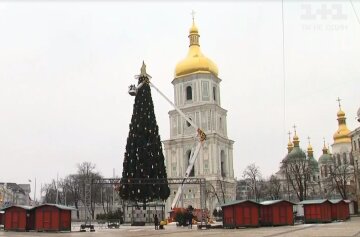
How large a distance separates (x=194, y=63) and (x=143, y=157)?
1296 inches

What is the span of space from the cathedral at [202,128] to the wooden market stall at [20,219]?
122 feet

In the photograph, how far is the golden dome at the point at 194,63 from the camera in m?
77.2

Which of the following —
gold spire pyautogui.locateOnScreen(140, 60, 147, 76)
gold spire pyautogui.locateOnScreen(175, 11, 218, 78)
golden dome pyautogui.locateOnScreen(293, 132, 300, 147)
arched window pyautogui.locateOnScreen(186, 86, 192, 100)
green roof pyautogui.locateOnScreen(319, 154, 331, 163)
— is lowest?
green roof pyautogui.locateOnScreen(319, 154, 331, 163)

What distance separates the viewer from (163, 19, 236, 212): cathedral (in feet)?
238

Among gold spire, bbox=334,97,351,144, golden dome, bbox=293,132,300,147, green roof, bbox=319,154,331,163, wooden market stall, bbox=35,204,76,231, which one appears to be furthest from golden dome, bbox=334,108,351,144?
wooden market stall, bbox=35,204,76,231

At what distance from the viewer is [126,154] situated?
4809 cm

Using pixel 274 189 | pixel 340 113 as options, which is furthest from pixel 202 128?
pixel 340 113

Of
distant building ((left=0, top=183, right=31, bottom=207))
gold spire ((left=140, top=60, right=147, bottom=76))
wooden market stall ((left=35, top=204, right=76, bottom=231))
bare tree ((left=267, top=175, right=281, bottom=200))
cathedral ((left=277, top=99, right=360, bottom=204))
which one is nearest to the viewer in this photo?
wooden market stall ((left=35, top=204, right=76, bottom=231))

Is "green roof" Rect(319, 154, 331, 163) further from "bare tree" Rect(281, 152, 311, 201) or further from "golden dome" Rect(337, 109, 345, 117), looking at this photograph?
"bare tree" Rect(281, 152, 311, 201)

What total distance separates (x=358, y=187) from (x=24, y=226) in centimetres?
4672

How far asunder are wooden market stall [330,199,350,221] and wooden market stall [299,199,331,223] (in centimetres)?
281

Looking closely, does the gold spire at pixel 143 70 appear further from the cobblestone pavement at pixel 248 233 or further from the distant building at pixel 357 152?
the distant building at pixel 357 152

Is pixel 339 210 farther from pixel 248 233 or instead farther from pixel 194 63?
pixel 194 63

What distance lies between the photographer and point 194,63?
77.6 metres
